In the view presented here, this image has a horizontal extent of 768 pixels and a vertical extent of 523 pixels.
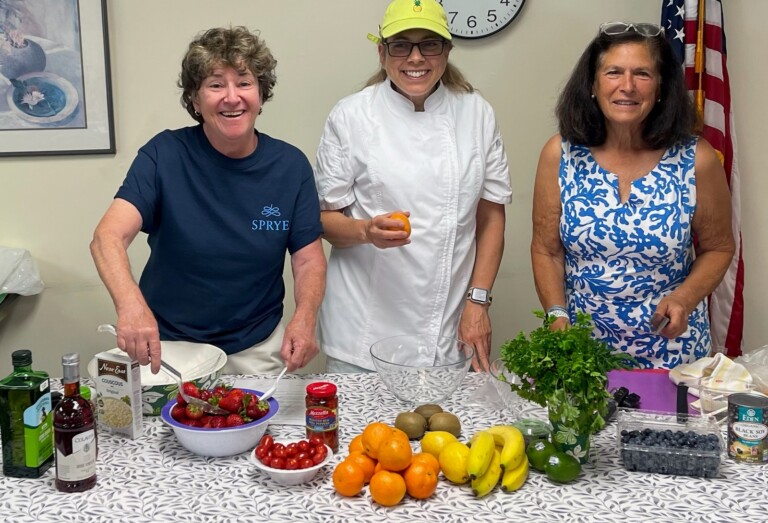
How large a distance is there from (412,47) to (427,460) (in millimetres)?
1223

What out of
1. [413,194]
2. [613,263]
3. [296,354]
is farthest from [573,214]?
[296,354]

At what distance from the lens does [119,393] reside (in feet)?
5.35

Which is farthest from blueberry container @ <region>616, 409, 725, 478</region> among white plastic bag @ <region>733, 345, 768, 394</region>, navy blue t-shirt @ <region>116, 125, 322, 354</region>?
navy blue t-shirt @ <region>116, 125, 322, 354</region>

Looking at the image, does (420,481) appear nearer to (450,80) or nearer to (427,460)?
(427,460)

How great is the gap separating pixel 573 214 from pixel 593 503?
3.25ft

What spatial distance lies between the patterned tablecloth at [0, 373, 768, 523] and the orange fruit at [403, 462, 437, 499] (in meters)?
0.02

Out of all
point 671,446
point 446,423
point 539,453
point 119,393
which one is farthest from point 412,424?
→ point 119,393

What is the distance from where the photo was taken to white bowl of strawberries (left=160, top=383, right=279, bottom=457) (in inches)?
60.5

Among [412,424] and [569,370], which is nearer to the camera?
[569,370]

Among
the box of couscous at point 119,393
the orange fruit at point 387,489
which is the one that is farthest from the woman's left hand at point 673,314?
the box of couscous at point 119,393

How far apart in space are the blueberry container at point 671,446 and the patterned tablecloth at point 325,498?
19mm

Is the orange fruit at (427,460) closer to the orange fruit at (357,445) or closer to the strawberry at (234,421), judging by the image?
the orange fruit at (357,445)

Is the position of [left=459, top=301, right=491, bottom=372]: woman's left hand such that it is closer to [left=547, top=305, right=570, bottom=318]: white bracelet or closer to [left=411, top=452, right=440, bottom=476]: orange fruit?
[left=547, top=305, right=570, bottom=318]: white bracelet

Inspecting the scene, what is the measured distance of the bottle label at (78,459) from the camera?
140 cm
